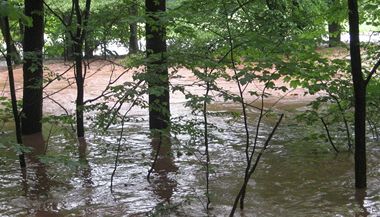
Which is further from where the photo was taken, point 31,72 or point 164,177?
point 31,72

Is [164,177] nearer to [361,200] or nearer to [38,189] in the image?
[38,189]

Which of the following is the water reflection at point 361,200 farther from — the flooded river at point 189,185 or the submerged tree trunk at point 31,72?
the submerged tree trunk at point 31,72

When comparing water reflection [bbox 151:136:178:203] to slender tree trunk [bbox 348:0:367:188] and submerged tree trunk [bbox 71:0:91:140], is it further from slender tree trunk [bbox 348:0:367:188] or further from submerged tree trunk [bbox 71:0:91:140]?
slender tree trunk [bbox 348:0:367:188]

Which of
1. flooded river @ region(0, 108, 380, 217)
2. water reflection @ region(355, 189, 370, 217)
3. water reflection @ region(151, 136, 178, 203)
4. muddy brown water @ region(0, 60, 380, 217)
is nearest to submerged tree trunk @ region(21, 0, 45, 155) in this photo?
muddy brown water @ region(0, 60, 380, 217)

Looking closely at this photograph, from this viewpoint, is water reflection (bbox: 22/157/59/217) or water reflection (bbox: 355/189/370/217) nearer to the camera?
water reflection (bbox: 355/189/370/217)

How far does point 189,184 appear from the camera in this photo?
20.4ft

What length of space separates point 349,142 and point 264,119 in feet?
11.6

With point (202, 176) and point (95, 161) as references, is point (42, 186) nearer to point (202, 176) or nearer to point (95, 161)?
point (95, 161)

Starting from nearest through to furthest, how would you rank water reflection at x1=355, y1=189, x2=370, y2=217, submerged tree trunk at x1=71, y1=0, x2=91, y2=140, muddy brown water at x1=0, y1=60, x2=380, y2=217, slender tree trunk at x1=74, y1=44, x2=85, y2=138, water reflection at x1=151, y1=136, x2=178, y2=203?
water reflection at x1=355, y1=189, x2=370, y2=217, muddy brown water at x1=0, y1=60, x2=380, y2=217, water reflection at x1=151, y1=136, x2=178, y2=203, submerged tree trunk at x1=71, y1=0, x2=91, y2=140, slender tree trunk at x1=74, y1=44, x2=85, y2=138

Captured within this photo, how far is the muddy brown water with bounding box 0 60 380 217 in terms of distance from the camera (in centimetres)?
525

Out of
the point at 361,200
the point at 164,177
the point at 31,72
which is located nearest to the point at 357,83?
the point at 361,200

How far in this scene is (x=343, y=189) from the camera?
19.3ft

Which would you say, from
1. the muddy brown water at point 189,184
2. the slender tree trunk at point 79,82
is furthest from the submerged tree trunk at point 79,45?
the muddy brown water at point 189,184

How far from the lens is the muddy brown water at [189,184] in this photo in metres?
5.25
